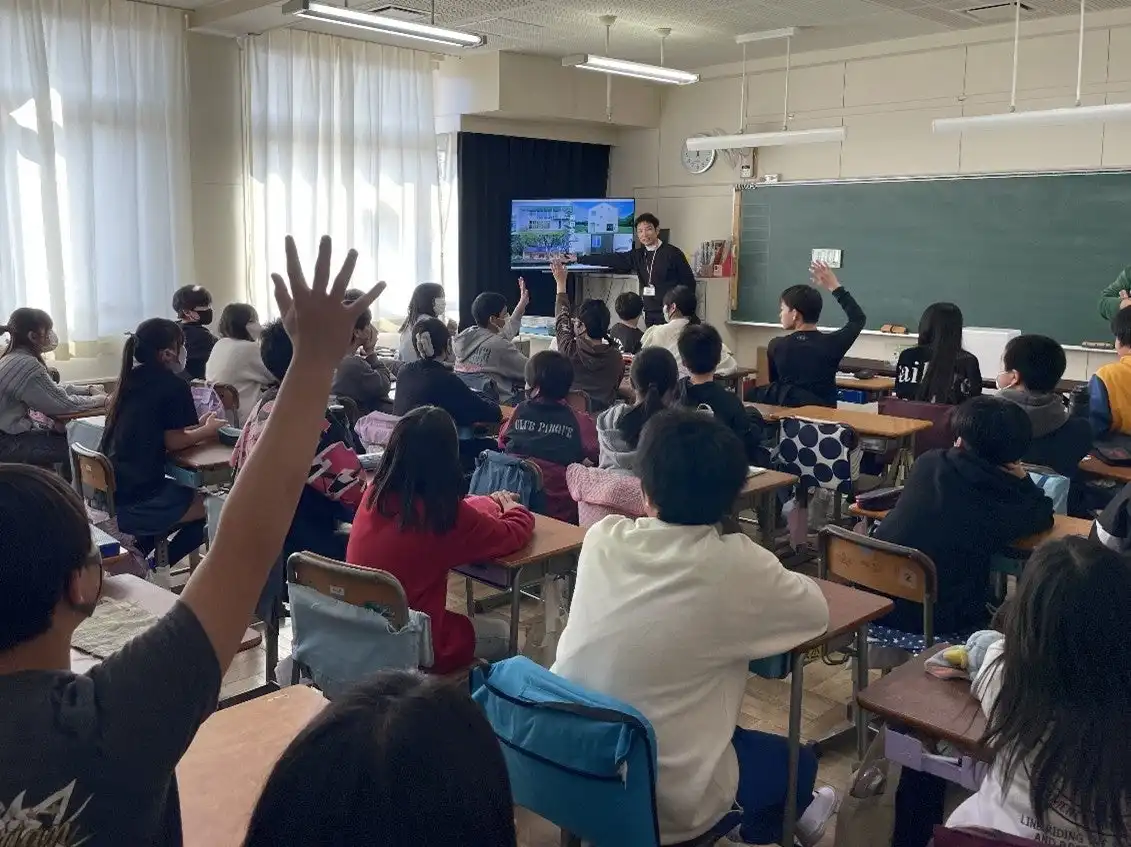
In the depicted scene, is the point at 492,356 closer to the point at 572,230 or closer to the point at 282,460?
the point at 572,230

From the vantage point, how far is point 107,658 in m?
0.90

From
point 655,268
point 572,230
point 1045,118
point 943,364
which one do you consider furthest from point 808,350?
point 572,230

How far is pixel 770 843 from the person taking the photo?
2.25 metres

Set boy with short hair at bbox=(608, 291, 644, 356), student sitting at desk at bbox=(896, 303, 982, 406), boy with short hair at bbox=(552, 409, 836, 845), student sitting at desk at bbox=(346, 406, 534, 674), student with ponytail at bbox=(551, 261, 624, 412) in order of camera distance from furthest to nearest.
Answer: boy with short hair at bbox=(608, 291, 644, 356), student with ponytail at bbox=(551, 261, 624, 412), student sitting at desk at bbox=(896, 303, 982, 406), student sitting at desk at bbox=(346, 406, 534, 674), boy with short hair at bbox=(552, 409, 836, 845)

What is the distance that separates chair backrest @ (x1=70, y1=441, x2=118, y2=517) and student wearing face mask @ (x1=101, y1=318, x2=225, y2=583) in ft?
0.36

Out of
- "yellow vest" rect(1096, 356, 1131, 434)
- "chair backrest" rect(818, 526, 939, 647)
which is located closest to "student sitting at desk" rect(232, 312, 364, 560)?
"chair backrest" rect(818, 526, 939, 647)

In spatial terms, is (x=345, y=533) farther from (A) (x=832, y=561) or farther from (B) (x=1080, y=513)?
(B) (x=1080, y=513)

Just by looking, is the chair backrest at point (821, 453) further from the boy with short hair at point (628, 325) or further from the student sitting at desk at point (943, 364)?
the boy with short hair at point (628, 325)

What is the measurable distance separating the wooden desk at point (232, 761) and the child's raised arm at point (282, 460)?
1.61 feet

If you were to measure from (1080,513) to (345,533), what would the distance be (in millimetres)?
2958

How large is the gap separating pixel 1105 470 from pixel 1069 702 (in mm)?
2838

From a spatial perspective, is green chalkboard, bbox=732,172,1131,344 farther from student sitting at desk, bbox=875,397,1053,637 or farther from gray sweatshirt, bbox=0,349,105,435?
gray sweatshirt, bbox=0,349,105,435

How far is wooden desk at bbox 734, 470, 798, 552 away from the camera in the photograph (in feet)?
12.4

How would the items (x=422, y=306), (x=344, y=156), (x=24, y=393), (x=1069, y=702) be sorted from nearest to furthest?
(x=1069, y=702) < (x=24, y=393) < (x=422, y=306) < (x=344, y=156)
